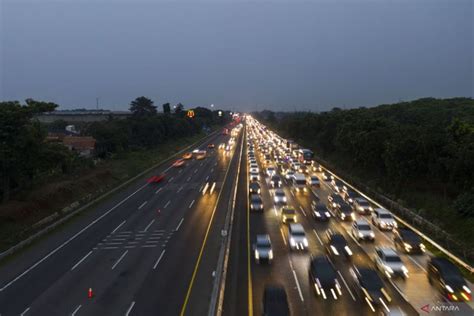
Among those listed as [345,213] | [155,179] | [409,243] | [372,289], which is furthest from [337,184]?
[372,289]

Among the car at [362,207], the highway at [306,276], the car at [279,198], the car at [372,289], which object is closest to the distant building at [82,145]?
the car at [279,198]

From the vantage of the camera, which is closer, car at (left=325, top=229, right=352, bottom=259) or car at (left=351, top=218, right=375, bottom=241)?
car at (left=325, top=229, right=352, bottom=259)

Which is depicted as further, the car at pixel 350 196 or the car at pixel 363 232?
the car at pixel 350 196

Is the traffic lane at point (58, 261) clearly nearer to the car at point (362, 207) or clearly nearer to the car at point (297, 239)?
the car at point (297, 239)

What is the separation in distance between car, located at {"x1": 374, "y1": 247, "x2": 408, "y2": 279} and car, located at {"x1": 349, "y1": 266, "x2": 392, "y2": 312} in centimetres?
220

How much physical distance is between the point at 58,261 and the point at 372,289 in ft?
70.8

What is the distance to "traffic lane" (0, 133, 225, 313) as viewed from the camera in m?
21.9

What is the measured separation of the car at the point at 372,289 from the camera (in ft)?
61.5

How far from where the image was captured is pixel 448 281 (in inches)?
794

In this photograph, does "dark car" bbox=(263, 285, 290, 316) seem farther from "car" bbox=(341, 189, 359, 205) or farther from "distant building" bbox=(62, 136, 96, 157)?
"distant building" bbox=(62, 136, 96, 157)

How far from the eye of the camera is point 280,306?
1731 centimetres

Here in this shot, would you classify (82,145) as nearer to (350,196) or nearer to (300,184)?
(300,184)

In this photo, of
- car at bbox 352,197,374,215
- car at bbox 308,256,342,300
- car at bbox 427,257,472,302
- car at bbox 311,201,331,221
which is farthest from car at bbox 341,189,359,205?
car at bbox 308,256,342,300

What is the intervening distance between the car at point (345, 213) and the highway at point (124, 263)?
38.5ft
